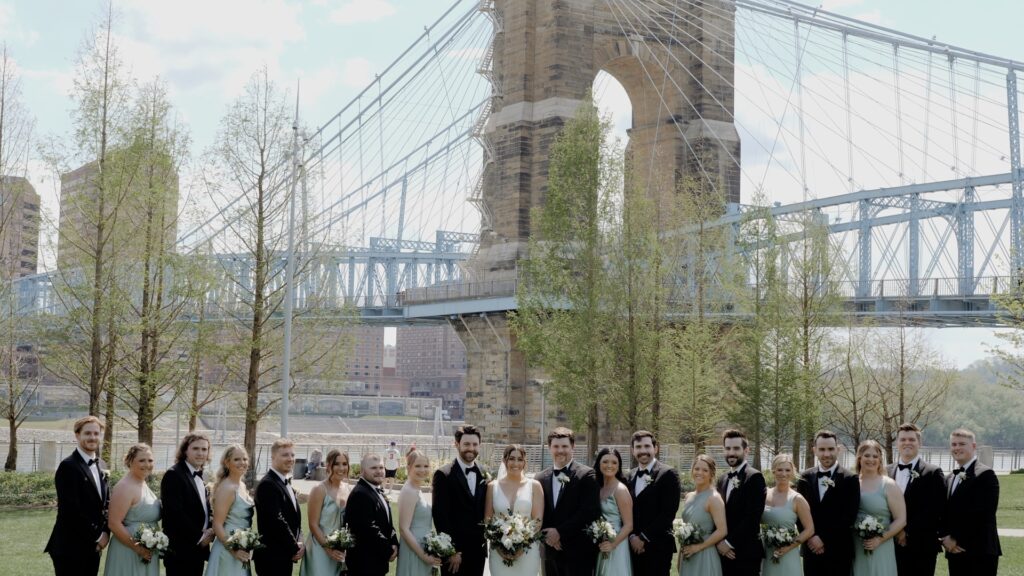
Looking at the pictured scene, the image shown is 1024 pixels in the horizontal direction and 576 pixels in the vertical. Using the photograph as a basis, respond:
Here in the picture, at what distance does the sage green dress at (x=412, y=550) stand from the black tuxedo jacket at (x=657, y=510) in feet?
5.92

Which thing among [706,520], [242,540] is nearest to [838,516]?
[706,520]

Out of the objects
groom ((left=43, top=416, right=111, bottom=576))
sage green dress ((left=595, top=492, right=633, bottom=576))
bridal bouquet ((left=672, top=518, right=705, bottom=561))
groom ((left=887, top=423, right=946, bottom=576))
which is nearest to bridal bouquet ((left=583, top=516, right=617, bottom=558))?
sage green dress ((left=595, top=492, right=633, bottom=576))

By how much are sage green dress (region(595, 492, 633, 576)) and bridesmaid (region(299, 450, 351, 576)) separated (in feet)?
7.01

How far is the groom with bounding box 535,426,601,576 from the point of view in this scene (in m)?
9.56

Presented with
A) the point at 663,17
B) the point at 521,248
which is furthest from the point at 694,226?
the point at 663,17

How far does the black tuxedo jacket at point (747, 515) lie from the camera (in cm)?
965

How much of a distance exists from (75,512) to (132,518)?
45 cm

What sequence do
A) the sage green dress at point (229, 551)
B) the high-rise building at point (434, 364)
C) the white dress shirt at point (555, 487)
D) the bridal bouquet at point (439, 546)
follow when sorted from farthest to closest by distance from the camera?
the high-rise building at point (434, 364) → the white dress shirt at point (555, 487) → the bridal bouquet at point (439, 546) → the sage green dress at point (229, 551)

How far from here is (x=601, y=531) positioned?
943cm

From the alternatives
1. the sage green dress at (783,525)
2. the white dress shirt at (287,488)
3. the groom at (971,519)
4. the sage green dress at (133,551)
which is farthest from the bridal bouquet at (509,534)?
the groom at (971,519)

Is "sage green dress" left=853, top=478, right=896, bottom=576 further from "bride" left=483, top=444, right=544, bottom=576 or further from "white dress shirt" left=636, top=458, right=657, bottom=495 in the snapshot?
"bride" left=483, top=444, right=544, bottom=576

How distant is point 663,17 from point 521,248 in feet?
34.0

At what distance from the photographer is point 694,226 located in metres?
30.1

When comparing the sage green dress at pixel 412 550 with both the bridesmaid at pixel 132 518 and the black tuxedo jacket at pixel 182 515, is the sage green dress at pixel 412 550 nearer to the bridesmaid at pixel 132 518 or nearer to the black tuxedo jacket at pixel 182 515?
the black tuxedo jacket at pixel 182 515
